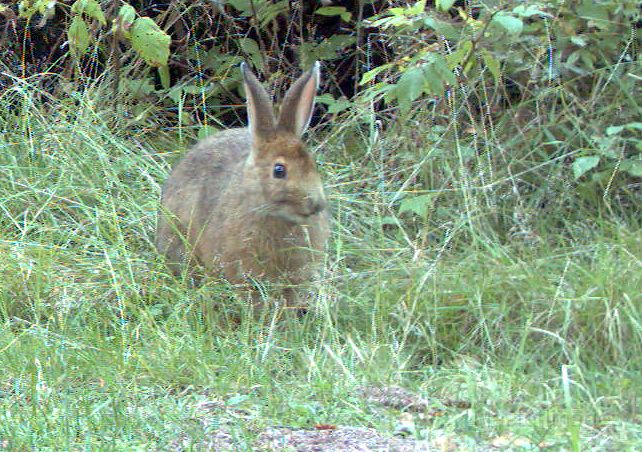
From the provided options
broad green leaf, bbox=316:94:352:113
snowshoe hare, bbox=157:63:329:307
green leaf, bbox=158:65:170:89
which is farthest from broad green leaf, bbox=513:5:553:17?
green leaf, bbox=158:65:170:89

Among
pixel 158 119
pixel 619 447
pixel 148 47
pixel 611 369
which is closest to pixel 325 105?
pixel 158 119

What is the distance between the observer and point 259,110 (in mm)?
4910

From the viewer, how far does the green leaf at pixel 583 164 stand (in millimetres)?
5004

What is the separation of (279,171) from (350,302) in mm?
582

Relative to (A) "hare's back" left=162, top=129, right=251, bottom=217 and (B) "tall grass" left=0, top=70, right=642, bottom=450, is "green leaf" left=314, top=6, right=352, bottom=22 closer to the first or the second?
(B) "tall grass" left=0, top=70, right=642, bottom=450

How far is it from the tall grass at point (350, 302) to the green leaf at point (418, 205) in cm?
1

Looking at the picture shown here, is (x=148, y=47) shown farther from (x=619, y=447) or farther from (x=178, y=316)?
(x=619, y=447)

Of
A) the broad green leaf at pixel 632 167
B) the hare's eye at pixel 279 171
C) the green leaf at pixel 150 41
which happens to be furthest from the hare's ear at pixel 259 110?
the broad green leaf at pixel 632 167

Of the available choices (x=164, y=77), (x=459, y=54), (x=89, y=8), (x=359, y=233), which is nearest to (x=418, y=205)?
(x=359, y=233)

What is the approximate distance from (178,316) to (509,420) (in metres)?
1.47

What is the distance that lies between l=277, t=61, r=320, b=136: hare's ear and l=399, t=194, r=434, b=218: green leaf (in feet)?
1.84

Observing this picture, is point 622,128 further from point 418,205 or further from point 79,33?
point 79,33

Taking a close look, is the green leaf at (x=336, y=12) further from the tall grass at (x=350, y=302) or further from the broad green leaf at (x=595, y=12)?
the broad green leaf at (x=595, y=12)

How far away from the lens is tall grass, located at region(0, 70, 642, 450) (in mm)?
3631
